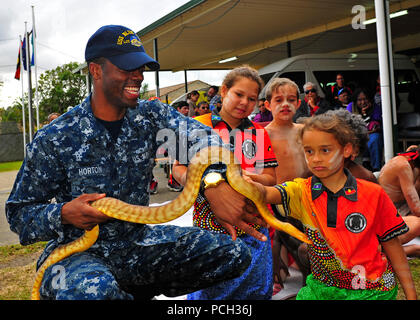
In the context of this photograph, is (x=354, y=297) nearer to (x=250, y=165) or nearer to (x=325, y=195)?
(x=325, y=195)

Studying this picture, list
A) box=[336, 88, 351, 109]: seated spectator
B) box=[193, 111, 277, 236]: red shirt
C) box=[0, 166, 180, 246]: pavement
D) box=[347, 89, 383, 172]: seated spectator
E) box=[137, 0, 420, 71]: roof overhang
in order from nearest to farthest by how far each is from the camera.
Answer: box=[193, 111, 277, 236]: red shirt, box=[0, 166, 180, 246]: pavement, box=[347, 89, 383, 172]: seated spectator, box=[336, 88, 351, 109]: seated spectator, box=[137, 0, 420, 71]: roof overhang

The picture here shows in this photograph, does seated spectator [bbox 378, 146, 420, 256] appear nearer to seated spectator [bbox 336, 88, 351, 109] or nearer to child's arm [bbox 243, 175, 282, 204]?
child's arm [bbox 243, 175, 282, 204]

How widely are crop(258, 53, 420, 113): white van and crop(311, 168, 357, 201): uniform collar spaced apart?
A: 326 inches

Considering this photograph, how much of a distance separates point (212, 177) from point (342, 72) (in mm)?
11913

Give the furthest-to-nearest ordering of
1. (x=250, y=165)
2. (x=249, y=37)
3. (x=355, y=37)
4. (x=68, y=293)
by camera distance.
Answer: (x=355, y=37) < (x=249, y=37) < (x=250, y=165) < (x=68, y=293)

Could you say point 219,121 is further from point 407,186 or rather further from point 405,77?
point 405,77

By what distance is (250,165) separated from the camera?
120 inches

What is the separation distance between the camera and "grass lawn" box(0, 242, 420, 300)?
405cm

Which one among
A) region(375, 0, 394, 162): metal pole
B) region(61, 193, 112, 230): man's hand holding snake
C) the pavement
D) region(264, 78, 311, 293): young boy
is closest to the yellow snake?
region(61, 193, 112, 230): man's hand holding snake

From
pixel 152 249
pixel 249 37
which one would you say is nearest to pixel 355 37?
pixel 249 37

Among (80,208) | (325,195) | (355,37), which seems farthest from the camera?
(355,37)

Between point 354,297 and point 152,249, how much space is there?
1215 mm

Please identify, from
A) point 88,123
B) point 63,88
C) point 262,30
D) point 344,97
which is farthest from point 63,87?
point 88,123

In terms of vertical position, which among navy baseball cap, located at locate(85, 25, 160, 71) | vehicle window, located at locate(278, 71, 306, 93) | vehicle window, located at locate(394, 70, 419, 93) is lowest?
navy baseball cap, located at locate(85, 25, 160, 71)
